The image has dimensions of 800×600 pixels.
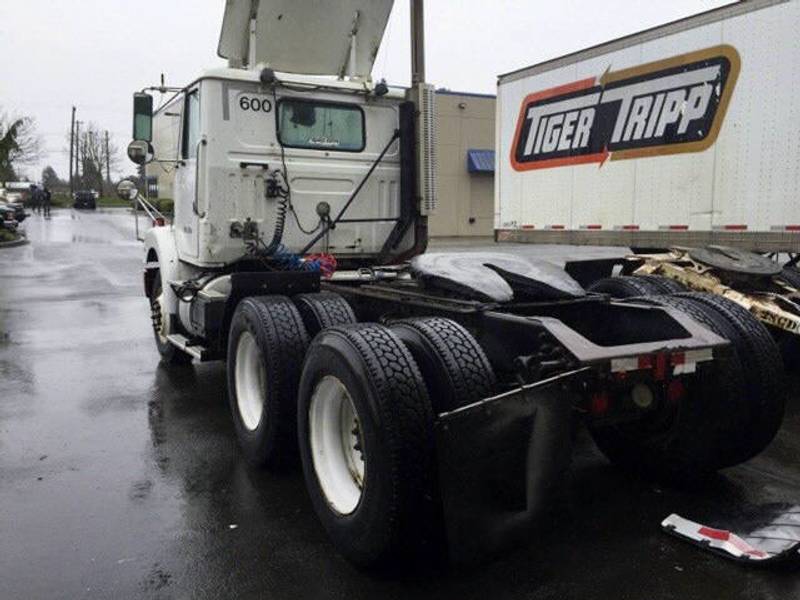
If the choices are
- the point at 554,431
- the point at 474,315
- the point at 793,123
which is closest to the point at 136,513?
the point at 474,315

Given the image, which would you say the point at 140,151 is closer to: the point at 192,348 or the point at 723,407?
the point at 192,348

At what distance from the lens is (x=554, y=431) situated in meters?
3.17

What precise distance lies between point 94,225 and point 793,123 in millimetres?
36448

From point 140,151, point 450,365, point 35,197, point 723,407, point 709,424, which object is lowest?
point 709,424

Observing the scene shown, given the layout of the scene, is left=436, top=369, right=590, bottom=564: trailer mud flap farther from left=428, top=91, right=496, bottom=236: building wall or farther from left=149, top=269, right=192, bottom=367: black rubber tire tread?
left=428, top=91, right=496, bottom=236: building wall

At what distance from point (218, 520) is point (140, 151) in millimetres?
3978

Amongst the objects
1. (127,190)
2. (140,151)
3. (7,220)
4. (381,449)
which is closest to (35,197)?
(7,220)

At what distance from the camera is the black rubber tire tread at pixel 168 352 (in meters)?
7.92

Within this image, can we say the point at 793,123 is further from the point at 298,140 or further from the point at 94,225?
the point at 94,225

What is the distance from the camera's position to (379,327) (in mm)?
3730

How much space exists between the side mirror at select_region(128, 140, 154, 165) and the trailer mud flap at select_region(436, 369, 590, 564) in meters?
4.95

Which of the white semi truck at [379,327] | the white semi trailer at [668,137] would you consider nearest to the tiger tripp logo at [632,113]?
the white semi trailer at [668,137]

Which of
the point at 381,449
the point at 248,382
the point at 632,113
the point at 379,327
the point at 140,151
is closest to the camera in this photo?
the point at 381,449

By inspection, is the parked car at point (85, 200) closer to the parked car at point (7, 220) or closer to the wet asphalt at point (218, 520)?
the parked car at point (7, 220)
